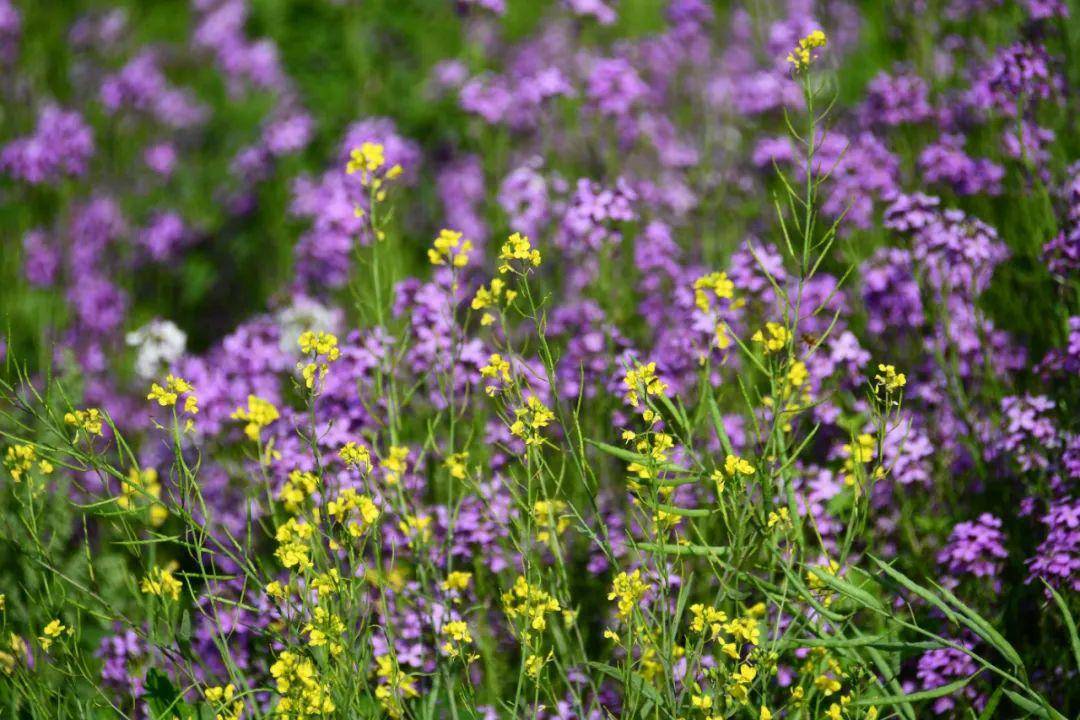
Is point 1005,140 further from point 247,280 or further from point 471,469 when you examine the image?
point 247,280

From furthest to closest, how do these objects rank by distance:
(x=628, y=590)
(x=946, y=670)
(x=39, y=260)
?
(x=39, y=260) → (x=946, y=670) → (x=628, y=590)

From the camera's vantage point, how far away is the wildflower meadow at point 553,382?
2301 mm

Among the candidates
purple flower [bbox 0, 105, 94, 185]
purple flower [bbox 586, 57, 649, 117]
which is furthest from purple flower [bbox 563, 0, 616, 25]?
purple flower [bbox 0, 105, 94, 185]

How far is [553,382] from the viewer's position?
2230mm

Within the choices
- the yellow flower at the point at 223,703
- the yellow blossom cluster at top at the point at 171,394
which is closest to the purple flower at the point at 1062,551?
the yellow flower at the point at 223,703

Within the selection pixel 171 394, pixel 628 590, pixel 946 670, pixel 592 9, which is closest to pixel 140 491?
pixel 171 394

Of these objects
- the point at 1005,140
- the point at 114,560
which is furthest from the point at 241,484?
the point at 1005,140

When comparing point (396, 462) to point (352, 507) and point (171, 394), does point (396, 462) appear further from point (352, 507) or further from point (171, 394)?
point (171, 394)

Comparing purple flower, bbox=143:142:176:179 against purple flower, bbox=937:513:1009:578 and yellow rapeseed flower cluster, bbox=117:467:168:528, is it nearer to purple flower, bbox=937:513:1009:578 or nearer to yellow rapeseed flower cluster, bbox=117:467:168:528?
yellow rapeseed flower cluster, bbox=117:467:168:528

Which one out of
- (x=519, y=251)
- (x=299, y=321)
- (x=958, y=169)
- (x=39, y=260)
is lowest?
(x=39, y=260)

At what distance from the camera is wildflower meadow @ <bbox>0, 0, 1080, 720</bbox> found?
7.55 feet

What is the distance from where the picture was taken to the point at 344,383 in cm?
328

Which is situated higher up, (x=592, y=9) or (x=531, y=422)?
(x=592, y=9)

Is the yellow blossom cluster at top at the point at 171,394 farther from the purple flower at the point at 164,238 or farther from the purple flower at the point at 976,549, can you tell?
the purple flower at the point at 164,238
